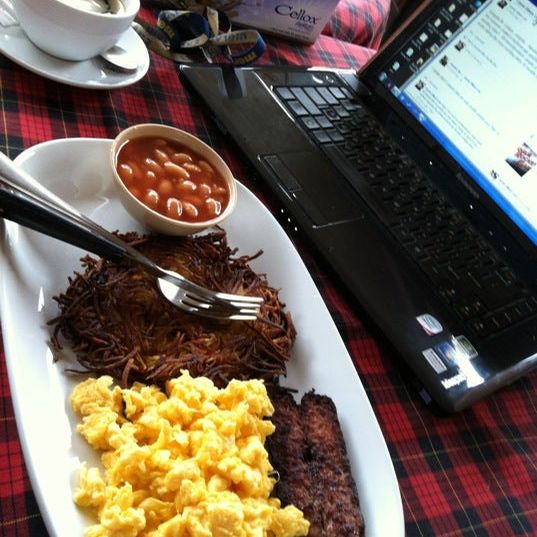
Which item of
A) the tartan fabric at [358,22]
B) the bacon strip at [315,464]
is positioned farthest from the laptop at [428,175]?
the tartan fabric at [358,22]

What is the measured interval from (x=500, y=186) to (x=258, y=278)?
2.09ft

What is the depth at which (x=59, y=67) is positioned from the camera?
115 cm

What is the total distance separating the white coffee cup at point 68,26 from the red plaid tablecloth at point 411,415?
0.09 meters

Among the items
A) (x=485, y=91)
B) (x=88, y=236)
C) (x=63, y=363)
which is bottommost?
(x=63, y=363)

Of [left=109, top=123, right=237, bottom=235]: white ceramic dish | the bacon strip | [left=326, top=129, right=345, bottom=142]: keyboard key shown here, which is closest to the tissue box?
[left=326, top=129, right=345, bottom=142]: keyboard key

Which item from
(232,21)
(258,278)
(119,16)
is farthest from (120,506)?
(232,21)

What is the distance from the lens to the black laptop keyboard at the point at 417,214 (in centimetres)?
119

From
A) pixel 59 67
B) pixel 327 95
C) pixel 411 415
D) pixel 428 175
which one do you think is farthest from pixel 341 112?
pixel 411 415

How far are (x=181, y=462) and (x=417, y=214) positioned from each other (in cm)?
84

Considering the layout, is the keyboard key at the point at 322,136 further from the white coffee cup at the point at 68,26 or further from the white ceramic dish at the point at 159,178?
the white coffee cup at the point at 68,26

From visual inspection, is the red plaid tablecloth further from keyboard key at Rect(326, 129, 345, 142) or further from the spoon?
keyboard key at Rect(326, 129, 345, 142)

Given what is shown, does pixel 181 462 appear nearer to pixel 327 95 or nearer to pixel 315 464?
pixel 315 464

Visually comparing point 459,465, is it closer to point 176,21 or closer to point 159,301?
point 159,301

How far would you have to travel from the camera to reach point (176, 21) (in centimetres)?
148
